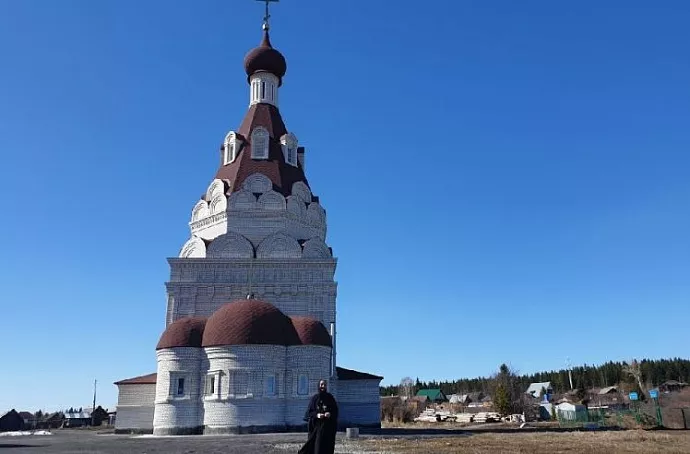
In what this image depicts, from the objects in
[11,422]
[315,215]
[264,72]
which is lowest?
[11,422]

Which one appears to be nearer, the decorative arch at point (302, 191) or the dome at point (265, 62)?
the decorative arch at point (302, 191)

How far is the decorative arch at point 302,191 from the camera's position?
114 ft

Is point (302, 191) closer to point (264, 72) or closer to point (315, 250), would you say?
point (315, 250)

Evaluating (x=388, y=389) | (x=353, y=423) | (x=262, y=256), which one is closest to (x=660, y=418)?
(x=353, y=423)

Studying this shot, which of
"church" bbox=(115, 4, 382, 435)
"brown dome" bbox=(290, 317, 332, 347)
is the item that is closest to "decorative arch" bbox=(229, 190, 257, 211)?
"church" bbox=(115, 4, 382, 435)

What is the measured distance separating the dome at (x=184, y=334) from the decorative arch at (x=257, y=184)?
28.4 ft

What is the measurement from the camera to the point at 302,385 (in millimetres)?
26578

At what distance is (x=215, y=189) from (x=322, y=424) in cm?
2690

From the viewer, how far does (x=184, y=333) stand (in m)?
27.0

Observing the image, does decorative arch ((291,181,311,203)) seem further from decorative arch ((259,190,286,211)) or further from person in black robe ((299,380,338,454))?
person in black robe ((299,380,338,454))

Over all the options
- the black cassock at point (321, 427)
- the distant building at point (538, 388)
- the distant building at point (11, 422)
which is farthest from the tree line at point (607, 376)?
the black cassock at point (321, 427)

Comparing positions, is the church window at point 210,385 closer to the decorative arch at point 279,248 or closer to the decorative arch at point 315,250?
the decorative arch at point 279,248

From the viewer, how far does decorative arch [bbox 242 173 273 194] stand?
110ft

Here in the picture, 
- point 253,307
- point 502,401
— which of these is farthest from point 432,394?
point 253,307
